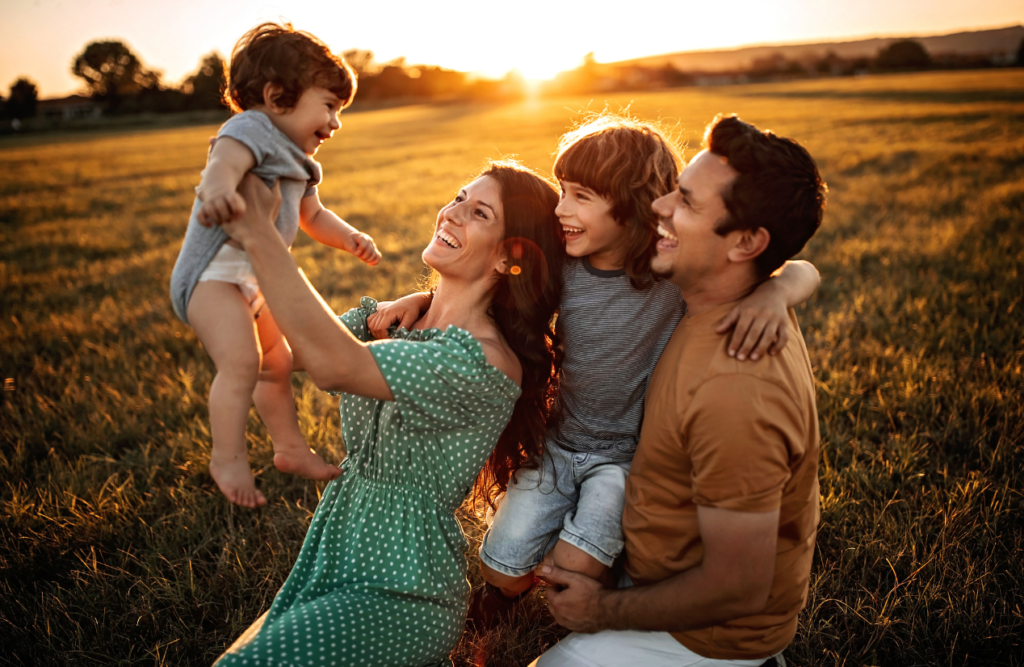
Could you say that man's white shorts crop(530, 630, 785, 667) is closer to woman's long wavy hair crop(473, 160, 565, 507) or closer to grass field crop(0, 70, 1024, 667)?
grass field crop(0, 70, 1024, 667)

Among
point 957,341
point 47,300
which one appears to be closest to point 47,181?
point 47,300

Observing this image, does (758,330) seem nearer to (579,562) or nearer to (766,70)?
(579,562)

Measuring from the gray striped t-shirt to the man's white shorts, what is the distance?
2.39ft

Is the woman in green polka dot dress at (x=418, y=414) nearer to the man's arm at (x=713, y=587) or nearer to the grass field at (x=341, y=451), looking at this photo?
the man's arm at (x=713, y=587)

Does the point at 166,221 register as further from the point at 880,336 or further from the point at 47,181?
the point at 880,336

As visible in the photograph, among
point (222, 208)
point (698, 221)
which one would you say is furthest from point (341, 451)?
point (698, 221)

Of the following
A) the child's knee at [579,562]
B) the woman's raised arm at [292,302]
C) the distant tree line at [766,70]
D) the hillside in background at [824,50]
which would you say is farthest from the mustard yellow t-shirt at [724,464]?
the hillside in background at [824,50]

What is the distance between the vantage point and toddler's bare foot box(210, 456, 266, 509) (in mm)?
1902

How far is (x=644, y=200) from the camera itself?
2402 mm

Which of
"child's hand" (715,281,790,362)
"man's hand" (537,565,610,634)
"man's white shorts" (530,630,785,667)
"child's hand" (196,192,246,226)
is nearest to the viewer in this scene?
"child's hand" (196,192,246,226)

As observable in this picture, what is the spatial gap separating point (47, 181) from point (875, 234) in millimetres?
20443

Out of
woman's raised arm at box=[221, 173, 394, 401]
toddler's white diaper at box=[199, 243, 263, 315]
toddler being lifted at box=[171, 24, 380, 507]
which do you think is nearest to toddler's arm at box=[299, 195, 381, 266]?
toddler being lifted at box=[171, 24, 380, 507]

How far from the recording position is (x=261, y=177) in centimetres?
182

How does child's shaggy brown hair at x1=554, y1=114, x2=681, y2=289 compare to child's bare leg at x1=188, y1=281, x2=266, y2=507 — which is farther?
child's shaggy brown hair at x1=554, y1=114, x2=681, y2=289
